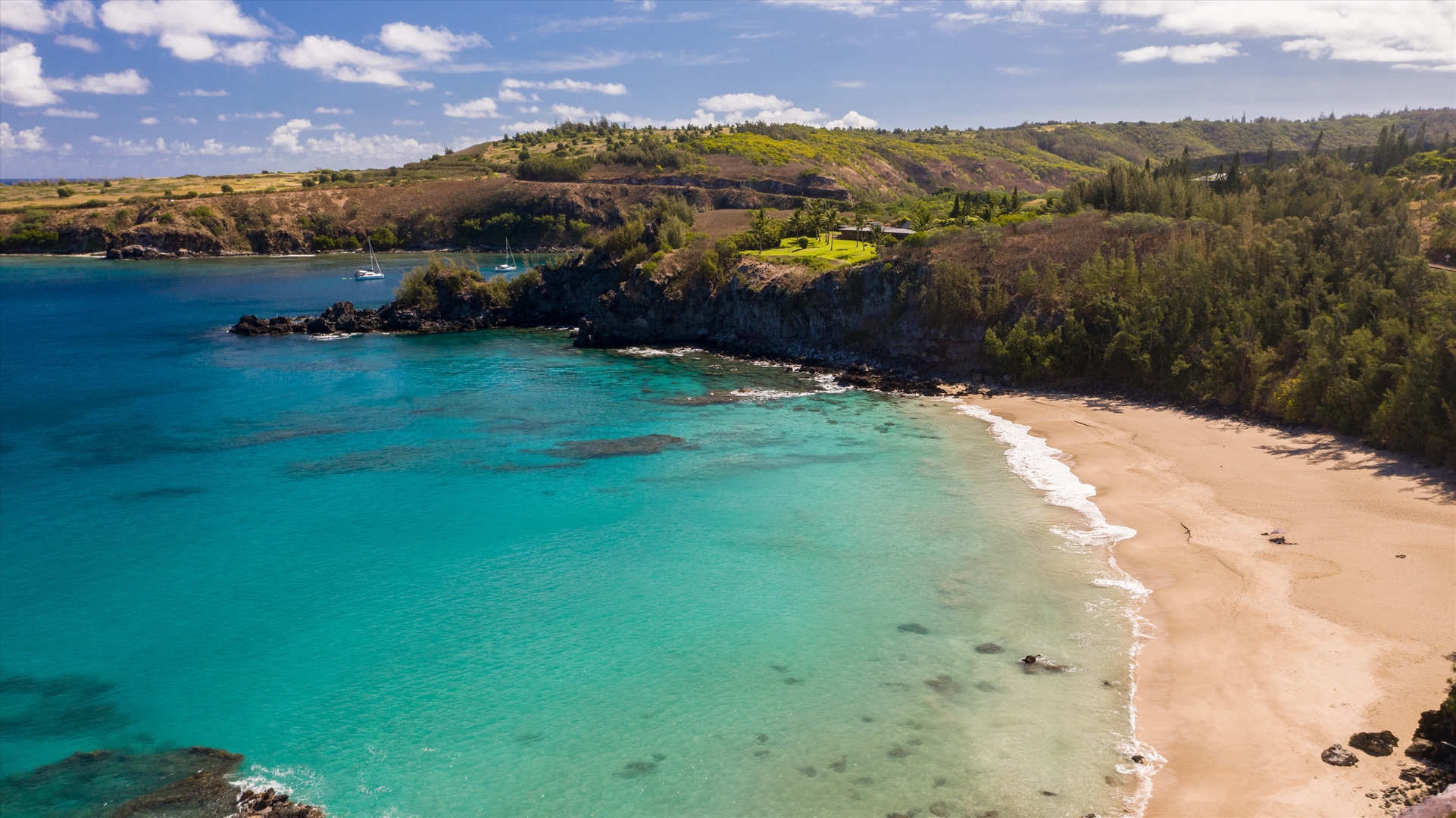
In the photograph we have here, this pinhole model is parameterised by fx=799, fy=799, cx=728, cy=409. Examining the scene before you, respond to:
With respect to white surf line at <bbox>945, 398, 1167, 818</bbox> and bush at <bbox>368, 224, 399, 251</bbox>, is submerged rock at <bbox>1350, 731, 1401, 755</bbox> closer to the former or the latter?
white surf line at <bbox>945, 398, 1167, 818</bbox>

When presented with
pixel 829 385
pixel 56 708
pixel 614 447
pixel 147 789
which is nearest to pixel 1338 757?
pixel 147 789

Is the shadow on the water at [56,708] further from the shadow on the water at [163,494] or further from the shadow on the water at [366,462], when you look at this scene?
the shadow on the water at [366,462]

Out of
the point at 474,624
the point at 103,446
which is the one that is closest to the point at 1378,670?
the point at 474,624

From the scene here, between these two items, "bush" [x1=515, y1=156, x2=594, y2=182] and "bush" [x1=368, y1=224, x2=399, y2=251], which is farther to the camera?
"bush" [x1=515, y1=156, x2=594, y2=182]

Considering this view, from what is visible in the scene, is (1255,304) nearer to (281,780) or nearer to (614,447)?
(614,447)

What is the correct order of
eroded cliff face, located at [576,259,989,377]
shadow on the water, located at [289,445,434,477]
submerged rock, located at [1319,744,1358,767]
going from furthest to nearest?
1. eroded cliff face, located at [576,259,989,377]
2. shadow on the water, located at [289,445,434,477]
3. submerged rock, located at [1319,744,1358,767]

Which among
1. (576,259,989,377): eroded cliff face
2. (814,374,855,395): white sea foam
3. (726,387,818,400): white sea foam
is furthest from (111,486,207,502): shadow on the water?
(576,259,989,377): eroded cliff face

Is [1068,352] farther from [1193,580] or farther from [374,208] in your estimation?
[374,208]
